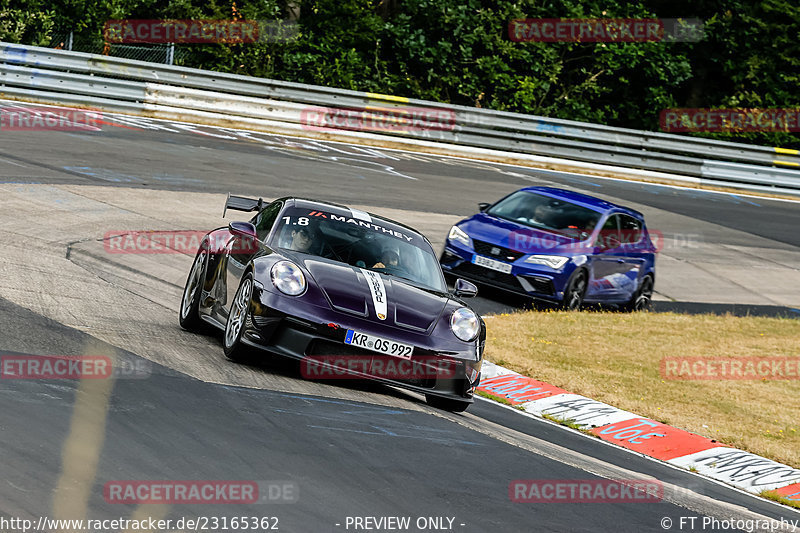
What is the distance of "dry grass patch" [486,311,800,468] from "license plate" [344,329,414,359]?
3284mm

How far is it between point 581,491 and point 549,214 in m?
9.08

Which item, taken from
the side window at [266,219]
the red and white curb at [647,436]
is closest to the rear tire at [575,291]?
the red and white curb at [647,436]

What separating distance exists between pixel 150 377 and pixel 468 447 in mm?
2188

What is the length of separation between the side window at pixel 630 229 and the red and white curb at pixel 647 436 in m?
5.57

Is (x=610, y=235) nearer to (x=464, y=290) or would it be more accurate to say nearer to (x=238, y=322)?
(x=464, y=290)

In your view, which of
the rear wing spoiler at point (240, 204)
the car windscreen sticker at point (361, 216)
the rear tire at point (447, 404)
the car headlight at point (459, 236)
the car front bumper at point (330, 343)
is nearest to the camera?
the car front bumper at point (330, 343)

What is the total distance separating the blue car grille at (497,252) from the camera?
14.5 metres

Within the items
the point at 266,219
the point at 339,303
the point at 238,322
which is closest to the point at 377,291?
the point at 339,303

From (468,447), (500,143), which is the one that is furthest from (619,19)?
(468,447)

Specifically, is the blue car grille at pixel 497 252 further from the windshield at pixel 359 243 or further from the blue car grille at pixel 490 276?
the windshield at pixel 359 243

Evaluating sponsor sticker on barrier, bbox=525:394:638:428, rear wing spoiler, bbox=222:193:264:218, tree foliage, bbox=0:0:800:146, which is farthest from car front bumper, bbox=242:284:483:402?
tree foliage, bbox=0:0:800:146

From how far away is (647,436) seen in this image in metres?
9.85

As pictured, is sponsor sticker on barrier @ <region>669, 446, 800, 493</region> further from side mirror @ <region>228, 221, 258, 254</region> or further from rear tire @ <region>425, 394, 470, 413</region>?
side mirror @ <region>228, 221, 258, 254</region>

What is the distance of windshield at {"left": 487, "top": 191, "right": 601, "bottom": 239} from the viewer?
15414mm
